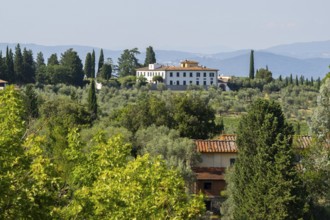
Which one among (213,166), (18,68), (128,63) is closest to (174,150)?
(213,166)

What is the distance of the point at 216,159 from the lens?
115 feet

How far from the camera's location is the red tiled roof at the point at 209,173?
3431 centimetres

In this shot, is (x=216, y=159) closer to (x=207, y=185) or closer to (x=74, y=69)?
(x=207, y=185)

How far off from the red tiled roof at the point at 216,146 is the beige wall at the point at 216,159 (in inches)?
13.4

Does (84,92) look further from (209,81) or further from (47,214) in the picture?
(47,214)

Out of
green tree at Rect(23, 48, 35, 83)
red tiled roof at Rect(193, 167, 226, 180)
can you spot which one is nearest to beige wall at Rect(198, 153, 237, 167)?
red tiled roof at Rect(193, 167, 226, 180)

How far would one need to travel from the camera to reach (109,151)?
15.3m

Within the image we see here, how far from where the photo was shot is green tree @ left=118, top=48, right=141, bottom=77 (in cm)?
12494

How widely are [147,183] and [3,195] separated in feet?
10.8

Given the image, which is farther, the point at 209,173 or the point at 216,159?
the point at 216,159

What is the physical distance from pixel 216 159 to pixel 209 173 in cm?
87

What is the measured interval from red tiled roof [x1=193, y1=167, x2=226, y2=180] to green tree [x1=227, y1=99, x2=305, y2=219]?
709 cm

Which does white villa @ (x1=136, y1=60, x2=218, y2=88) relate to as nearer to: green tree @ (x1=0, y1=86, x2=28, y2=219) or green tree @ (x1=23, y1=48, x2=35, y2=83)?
green tree @ (x1=23, y1=48, x2=35, y2=83)

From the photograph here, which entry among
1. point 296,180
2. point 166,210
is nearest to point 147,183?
point 166,210
